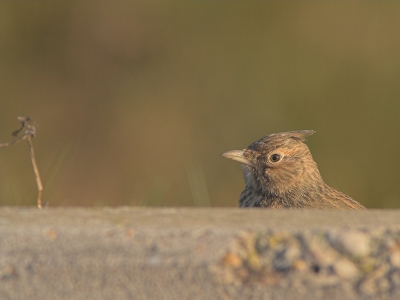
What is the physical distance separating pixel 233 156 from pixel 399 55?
137 inches

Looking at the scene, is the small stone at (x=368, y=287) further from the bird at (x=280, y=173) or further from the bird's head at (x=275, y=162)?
the bird's head at (x=275, y=162)

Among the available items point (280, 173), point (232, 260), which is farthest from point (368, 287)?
point (280, 173)

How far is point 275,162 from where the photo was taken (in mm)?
4883

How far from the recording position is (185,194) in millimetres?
6281

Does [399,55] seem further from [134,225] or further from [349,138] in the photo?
[134,225]

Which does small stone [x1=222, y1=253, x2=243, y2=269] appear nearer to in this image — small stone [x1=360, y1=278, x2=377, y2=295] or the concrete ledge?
the concrete ledge

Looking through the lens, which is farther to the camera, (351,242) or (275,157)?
(275,157)

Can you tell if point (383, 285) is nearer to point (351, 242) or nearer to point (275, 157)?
point (351, 242)

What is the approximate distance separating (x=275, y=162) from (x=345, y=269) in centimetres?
295

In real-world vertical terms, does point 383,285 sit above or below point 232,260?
below

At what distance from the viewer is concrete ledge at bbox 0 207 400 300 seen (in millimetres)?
1936

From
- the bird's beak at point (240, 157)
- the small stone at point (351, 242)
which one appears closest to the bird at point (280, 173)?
the bird's beak at point (240, 157)

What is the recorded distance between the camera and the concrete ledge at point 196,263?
194 centimetres

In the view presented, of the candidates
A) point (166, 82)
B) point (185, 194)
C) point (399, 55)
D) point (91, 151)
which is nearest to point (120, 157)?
point (91, 151)
